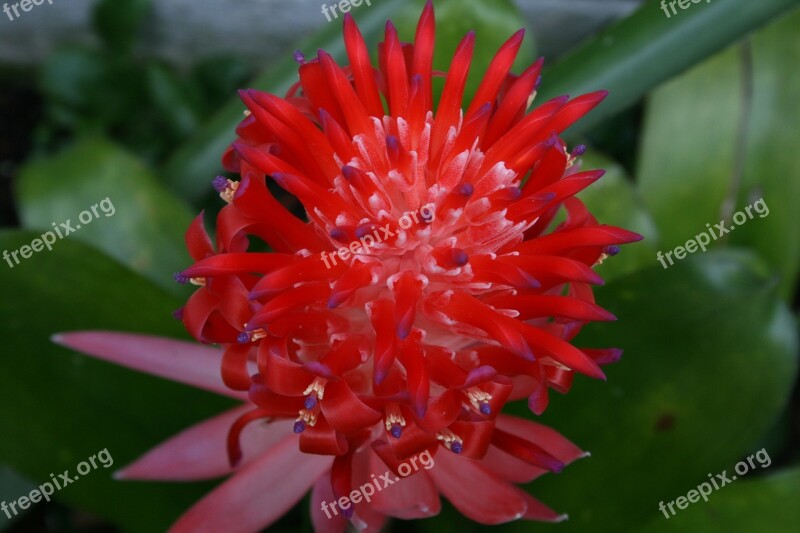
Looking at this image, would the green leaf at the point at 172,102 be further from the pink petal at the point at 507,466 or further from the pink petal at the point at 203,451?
→ the pink petal at the point at 507,466

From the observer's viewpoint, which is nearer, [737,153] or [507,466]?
[507,466]

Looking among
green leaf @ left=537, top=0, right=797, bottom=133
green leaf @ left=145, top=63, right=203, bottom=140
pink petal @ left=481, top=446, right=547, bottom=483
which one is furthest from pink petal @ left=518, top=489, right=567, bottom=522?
green leaf @ left=145, top=63, right=203, bottom=140

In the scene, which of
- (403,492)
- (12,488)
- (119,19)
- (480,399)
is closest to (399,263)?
(480,399)

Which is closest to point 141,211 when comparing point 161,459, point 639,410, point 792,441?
point 161,459

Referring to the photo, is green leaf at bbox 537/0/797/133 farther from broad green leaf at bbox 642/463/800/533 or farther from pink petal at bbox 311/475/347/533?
pink petal at bbox 311/475/347/533

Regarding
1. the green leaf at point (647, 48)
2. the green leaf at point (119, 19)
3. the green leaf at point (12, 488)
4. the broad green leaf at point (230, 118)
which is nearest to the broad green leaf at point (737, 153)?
the green leaf at point (647, 48)

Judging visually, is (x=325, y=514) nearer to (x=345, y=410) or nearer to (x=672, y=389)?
(x=345, y=410)
